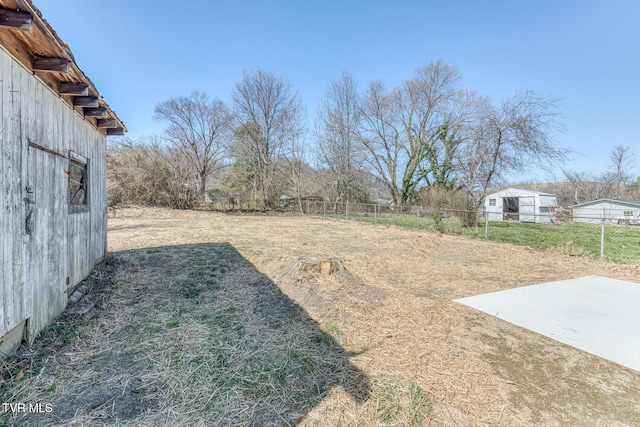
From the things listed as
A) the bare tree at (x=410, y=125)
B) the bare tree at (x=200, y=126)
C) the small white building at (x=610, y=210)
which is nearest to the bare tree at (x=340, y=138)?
the bare tree at (x=410, y=125)

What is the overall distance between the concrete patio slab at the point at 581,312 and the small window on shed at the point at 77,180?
5.14 metres

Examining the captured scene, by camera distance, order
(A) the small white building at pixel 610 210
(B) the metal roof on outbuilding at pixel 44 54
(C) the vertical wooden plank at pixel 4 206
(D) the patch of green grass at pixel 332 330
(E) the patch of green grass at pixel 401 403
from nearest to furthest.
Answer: (E) the patch of green grass at pixel 401 403 < (B) the metal roof on outbuilding at pixel 44 54 < (C) the vertical wooden plank at pixel 4 206 < (D) the patch of green grass at pixel 332 330 < (A) the small white building at pixel 610 210

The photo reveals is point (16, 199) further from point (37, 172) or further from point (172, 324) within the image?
point (172, 324)

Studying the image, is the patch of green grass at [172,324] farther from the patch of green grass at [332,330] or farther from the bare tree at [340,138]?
the bare tree at [340,138]

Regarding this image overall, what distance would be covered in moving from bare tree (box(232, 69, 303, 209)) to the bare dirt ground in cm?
1720

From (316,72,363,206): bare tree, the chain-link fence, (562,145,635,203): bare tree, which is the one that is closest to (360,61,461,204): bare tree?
(316,72,363,206): bare tree

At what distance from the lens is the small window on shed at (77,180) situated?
3.35 meters

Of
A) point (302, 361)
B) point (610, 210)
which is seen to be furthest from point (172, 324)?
point (610, 210)

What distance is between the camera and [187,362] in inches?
85.9

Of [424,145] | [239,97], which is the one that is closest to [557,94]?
[424,145]

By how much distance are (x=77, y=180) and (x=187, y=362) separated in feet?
9.97

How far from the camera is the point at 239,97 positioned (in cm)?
2117

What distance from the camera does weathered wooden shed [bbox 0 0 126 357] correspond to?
1990 millimetres

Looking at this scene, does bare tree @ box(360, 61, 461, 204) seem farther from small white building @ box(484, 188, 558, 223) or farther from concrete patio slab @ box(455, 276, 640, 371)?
concrete patio slab @ box(455, 276, 640, 371)
